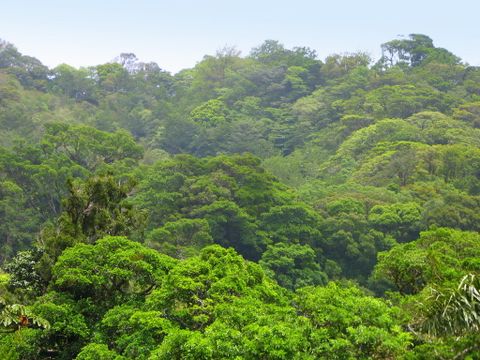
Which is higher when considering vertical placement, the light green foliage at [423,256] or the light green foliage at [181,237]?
the light green foliage at [423,256]

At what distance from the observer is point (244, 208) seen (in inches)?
1359

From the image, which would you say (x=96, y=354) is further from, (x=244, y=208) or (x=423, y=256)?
(x=244, y=208)

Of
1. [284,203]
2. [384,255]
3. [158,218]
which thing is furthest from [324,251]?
[384,255]

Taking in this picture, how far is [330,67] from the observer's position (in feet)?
239

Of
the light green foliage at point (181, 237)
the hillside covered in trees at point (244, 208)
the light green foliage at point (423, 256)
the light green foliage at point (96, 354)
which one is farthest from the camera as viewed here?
the light green foliage at point (181, 237)

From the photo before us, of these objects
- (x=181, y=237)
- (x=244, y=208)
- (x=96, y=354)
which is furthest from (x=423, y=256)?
(x=244, y=208)

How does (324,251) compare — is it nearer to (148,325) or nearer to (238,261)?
(238,261)

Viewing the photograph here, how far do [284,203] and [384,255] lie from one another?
1614 centimetres

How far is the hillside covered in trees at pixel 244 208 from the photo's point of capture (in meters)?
12.0

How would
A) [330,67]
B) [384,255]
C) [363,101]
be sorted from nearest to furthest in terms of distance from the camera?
[384,255] → [363,101] → [330,67]

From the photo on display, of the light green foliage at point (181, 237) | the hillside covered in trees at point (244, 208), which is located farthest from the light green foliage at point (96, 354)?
the light green foliage at point (181, 237)

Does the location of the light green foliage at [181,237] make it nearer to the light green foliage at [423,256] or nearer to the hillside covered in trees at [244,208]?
the hillside covered in trees at [244,208]

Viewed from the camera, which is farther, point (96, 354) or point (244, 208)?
point (244, 208)

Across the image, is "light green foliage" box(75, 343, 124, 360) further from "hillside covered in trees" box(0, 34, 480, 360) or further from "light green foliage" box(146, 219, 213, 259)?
"light green foliage" box(146, 219, 213, 259)
